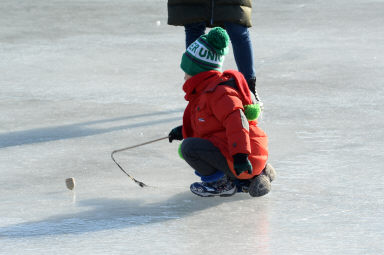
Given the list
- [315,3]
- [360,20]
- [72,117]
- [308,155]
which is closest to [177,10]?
[72,117]

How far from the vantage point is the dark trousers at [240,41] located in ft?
17.5

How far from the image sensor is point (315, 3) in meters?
9.91

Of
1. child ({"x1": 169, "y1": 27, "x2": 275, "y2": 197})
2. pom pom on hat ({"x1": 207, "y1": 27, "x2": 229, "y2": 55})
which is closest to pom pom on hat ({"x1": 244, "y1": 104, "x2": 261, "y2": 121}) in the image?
child ({"x1": 169, "y1": 27, "x2": 275, "y2": 197})

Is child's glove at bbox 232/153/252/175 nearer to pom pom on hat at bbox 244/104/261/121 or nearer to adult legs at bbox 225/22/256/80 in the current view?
pom pom on hat at bbox 244/104/261/121

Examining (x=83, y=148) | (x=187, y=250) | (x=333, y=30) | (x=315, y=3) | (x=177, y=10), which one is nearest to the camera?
(x=187, y=250)

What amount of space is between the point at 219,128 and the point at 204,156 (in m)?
0.15

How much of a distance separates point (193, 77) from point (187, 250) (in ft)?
3.29

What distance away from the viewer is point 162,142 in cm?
484

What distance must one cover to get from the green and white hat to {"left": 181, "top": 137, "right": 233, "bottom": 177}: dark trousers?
0.34 m

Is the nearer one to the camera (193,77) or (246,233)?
(246,233)

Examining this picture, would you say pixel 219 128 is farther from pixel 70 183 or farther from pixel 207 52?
pixel 70 183

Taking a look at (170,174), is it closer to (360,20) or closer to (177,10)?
(177,10)

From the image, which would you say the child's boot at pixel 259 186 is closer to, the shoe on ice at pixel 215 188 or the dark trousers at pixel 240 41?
the shoe on ice at pixel 215 188

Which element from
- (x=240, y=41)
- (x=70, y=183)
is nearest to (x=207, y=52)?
(x=70, y=183)
